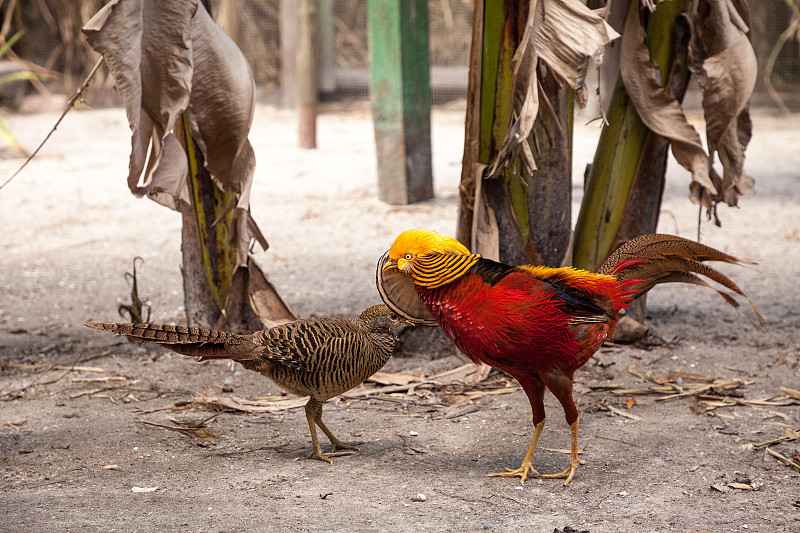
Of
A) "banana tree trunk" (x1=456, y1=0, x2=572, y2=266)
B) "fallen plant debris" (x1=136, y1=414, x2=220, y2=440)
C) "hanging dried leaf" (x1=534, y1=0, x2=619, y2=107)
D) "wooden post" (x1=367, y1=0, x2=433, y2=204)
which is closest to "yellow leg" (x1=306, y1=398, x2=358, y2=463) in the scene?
"fallen plant debris" (x1=136, y1=414, x2=220, y2=440)

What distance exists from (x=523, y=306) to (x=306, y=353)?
2.19 feet

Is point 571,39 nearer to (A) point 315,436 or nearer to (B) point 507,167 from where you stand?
(B) point 507,167

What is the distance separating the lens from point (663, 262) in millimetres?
2418

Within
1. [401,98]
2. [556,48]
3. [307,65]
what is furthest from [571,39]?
[307,65]

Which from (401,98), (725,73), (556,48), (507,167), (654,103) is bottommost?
(401,98)

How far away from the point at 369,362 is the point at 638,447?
3.02 ft

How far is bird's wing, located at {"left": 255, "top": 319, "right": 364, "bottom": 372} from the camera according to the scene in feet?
7.72

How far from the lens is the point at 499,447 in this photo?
2.57m

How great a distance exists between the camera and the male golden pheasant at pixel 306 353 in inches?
90.2

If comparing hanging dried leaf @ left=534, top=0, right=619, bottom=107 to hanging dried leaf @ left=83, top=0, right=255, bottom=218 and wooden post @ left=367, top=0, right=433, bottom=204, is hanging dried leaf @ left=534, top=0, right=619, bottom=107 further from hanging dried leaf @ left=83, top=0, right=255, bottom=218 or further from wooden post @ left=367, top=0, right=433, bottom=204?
wooden post @ left=367, top=0, right=433, bottom=204

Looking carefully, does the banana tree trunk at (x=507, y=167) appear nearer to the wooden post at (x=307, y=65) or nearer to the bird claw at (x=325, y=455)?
the bird claw at (x=325, y=455)

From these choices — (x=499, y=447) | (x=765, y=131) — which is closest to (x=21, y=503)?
(x=499, y=447)

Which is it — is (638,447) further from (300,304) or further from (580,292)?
(300,304)

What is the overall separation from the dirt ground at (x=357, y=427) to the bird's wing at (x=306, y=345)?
0.34 metres
